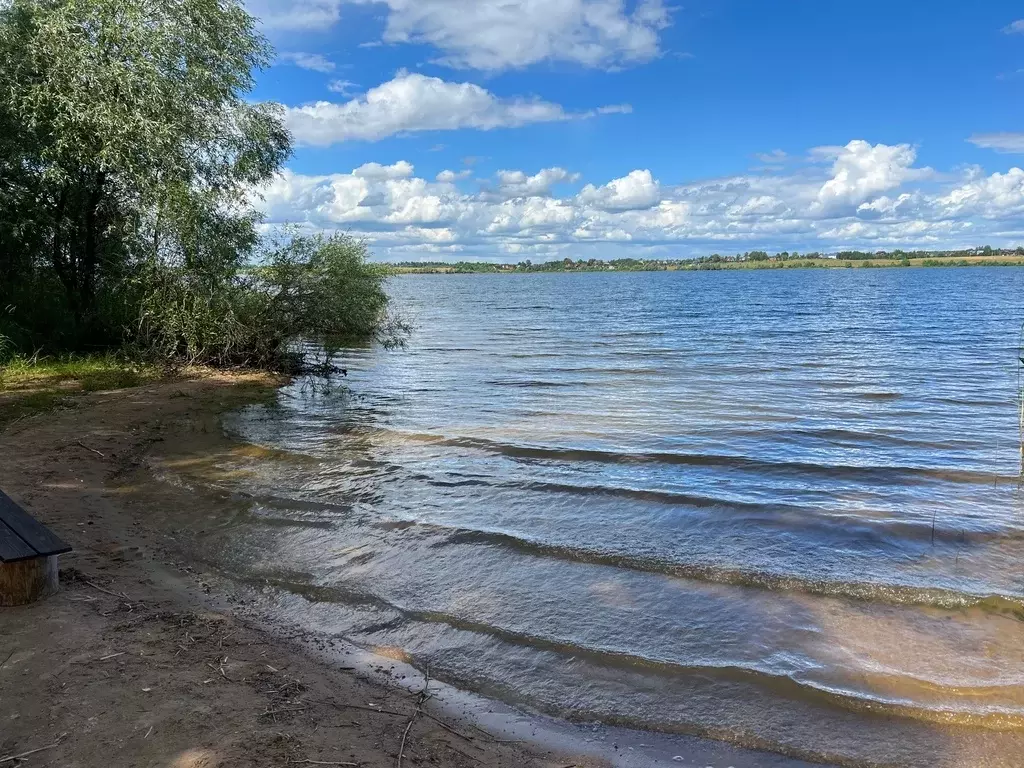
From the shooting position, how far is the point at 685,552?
7520mm

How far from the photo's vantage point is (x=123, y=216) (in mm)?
17703

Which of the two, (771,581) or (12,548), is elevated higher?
(12,548)

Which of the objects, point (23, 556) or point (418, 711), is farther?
point (23, 556)

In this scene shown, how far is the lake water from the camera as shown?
488 centimetres

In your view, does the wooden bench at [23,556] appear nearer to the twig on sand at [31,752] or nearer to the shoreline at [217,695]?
the shoreline at [217,695]

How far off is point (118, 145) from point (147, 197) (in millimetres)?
1303

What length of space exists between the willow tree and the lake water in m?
5.24

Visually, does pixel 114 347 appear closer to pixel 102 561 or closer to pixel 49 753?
pixel 102 561

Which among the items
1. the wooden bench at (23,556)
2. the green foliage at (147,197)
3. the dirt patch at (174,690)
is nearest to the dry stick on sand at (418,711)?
the dirt patch at (174,690)

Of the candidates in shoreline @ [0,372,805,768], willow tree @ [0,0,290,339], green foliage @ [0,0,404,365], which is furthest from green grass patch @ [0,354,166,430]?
shoreline @ [0,372,805,768]

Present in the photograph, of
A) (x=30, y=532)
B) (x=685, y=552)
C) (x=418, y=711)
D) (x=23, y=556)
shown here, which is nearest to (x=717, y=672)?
(x=418, y=711)

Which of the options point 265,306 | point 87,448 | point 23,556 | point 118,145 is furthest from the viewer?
point 265,306

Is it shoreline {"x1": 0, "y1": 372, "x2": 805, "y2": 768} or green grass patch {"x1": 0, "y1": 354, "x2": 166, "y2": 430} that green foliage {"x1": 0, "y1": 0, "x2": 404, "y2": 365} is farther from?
shoreline {"x1": 0, "y1": 372, "x2": 805, "y2": 768}

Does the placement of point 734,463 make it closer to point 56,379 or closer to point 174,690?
point 174,690
